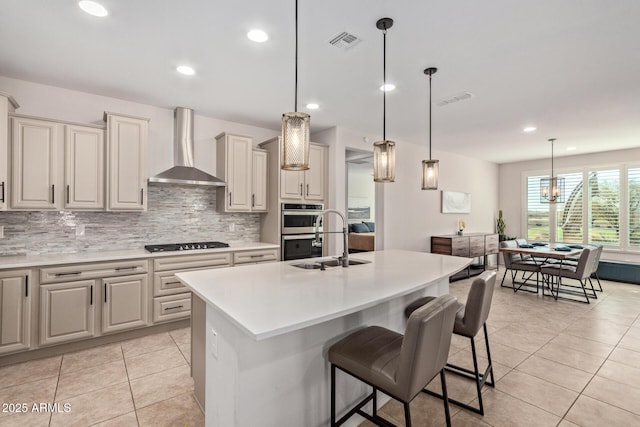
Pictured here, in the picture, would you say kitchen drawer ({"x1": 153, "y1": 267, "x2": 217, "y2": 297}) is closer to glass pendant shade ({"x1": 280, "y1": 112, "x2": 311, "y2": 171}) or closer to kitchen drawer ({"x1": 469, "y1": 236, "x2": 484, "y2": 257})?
glass pendant shade ({"x1": 280, "y1": 112, "x2": 311, "y2": 171})

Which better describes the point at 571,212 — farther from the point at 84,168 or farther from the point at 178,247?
the point at 84,168

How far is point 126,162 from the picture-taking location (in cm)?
347

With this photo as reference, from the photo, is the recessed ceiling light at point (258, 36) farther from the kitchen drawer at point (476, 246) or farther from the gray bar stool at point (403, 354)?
the kitchen drawer at point (476, 246)

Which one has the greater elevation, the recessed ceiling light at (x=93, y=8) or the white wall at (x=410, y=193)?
the recessed ceiling light at (x=93, y=8)

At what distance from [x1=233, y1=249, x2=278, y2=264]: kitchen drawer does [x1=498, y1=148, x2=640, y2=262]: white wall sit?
6.79 metres

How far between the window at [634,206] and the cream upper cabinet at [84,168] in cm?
917

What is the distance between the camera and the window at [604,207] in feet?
21.7

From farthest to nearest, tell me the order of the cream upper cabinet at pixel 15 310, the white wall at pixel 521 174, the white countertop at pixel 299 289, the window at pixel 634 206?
the white wall at pixel 521 174 < the window at pixel 634 206 < the cream upper cabinet at pixel 15 310 < the white countertop at pixel 299 289

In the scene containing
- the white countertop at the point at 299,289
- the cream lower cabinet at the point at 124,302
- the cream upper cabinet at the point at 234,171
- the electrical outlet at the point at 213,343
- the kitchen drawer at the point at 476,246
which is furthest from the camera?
the kitchen drawer at the point at 476,246

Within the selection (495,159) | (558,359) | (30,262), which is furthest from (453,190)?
(30,262)

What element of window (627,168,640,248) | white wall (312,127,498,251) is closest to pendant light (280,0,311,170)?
white wall (312,127,498,251)

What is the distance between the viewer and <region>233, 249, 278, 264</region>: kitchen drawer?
396 centimetres

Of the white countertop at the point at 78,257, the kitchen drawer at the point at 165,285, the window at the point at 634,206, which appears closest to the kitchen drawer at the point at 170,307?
the kitchen drawer at the point at 165,285

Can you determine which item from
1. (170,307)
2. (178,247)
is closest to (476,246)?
(178,247)
